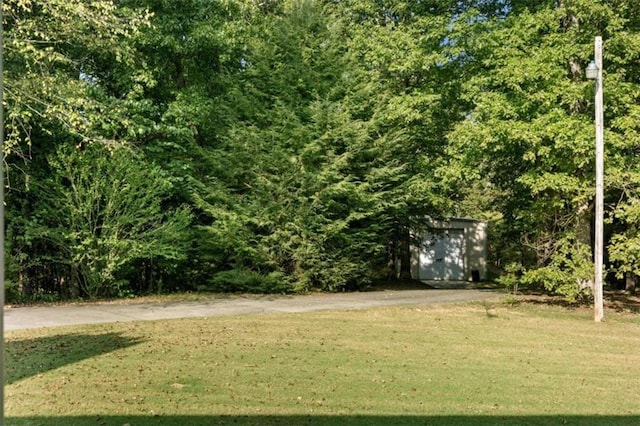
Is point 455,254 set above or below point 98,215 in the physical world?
below

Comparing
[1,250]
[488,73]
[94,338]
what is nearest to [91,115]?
[94,338]

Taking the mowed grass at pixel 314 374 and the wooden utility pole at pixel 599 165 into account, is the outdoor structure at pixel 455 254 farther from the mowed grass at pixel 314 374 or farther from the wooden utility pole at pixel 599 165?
the mowed grass at pixel 314 374

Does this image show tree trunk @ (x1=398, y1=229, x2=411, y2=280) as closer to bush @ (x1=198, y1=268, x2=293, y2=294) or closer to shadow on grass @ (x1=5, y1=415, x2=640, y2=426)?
bush @ (x1=198, y1=268, x2=293, y2=294)

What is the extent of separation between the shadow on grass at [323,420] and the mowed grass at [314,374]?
17mm

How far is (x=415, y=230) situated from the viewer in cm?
2134

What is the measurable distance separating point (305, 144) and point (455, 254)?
1296cm

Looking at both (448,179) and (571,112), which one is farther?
(448,179)

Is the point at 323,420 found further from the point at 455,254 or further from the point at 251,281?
the point at 455,254

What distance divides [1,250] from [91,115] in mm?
9249

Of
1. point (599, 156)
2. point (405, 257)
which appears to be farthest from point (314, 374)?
point (405, 257)

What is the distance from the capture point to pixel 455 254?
1056 inches

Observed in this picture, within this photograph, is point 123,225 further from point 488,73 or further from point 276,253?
point 488,73

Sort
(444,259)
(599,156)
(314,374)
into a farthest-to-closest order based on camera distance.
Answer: (444,259) → (599,156) → (314,374)

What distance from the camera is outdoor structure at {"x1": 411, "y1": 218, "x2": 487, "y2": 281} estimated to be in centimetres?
2619
